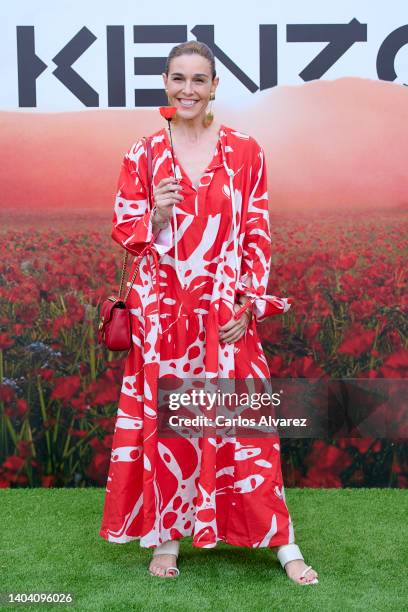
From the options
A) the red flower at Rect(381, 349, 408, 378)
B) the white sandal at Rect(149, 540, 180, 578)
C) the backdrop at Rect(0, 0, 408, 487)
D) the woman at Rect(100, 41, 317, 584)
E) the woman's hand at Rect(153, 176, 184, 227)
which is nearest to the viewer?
the woman's hand at Rect(153, 176, 184, 227)

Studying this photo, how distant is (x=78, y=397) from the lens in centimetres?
330

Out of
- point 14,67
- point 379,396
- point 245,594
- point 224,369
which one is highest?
point 14,67

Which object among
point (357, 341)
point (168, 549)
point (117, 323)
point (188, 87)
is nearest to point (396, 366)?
point (357, 341)

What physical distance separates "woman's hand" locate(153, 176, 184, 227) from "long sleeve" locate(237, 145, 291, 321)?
266 mm

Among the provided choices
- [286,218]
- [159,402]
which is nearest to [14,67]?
[286,218]

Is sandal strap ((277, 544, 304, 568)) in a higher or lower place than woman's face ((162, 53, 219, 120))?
lower

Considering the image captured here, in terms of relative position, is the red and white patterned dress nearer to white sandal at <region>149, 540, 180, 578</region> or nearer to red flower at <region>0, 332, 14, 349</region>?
white sandal at <region>149, 540, 180, 578</region>

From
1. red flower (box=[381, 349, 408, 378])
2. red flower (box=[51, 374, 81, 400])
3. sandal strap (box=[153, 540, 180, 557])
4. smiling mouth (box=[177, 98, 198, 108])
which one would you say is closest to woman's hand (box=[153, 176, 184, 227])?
smiling mouth (box=[177, 98, 198, 108])

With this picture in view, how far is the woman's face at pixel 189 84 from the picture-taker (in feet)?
7.38

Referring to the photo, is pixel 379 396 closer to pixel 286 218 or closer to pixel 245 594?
pixel 286 218

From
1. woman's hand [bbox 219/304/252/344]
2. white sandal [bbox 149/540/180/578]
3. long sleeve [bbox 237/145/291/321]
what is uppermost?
long sleeve [bbox 237/145/291/321]

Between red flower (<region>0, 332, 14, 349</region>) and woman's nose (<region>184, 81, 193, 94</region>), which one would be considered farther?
red flower (<region>0, 332, 14, 349</region>)

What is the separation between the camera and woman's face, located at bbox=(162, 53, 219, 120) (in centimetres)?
225

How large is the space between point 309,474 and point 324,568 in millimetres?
867
